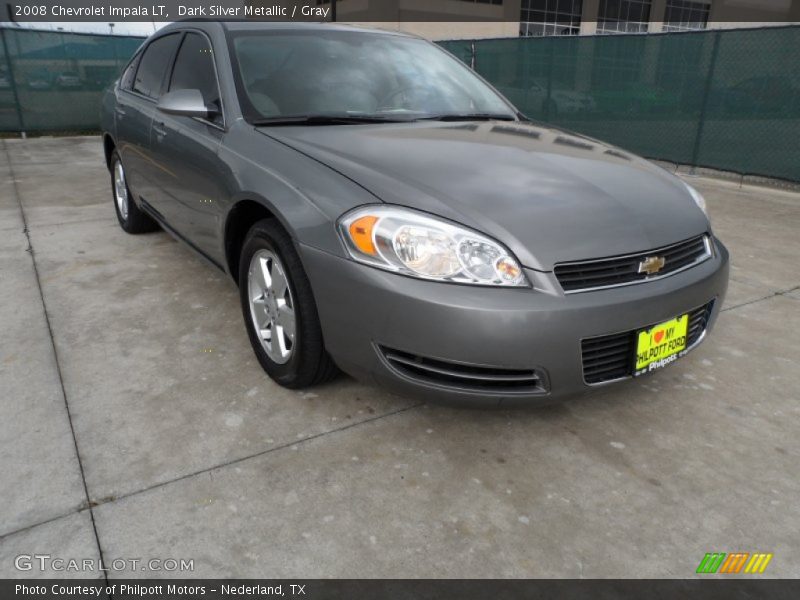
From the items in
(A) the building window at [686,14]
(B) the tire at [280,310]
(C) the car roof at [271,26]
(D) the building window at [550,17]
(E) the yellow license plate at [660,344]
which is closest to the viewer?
(E) the yellow license plate at [660,344]

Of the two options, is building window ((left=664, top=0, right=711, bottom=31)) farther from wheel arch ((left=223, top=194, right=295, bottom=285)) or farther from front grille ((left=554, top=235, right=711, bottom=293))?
wheel arch ((left=223, top=194, right=295, bottom=285))

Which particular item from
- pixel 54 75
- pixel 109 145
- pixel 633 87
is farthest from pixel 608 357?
pixel 54 75

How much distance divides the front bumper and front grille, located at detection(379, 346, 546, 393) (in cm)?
1

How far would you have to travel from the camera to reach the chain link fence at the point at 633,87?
7.36 m

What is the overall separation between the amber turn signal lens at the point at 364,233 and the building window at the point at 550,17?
3727cm

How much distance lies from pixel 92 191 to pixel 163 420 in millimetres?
5339

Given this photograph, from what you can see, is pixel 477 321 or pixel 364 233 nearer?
pixel 477 321

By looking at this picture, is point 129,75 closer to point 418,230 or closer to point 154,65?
point 154,65

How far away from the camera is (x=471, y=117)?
3.15m

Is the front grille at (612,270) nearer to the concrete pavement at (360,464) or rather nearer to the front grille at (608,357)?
the front grille at (608,357)

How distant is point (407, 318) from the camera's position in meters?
1.95

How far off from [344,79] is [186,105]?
764 millimetres

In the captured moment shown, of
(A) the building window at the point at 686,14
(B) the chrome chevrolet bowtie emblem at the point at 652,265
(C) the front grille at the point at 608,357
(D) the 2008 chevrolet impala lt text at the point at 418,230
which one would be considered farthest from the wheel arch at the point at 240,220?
(A) the building window at the point at 686,14
